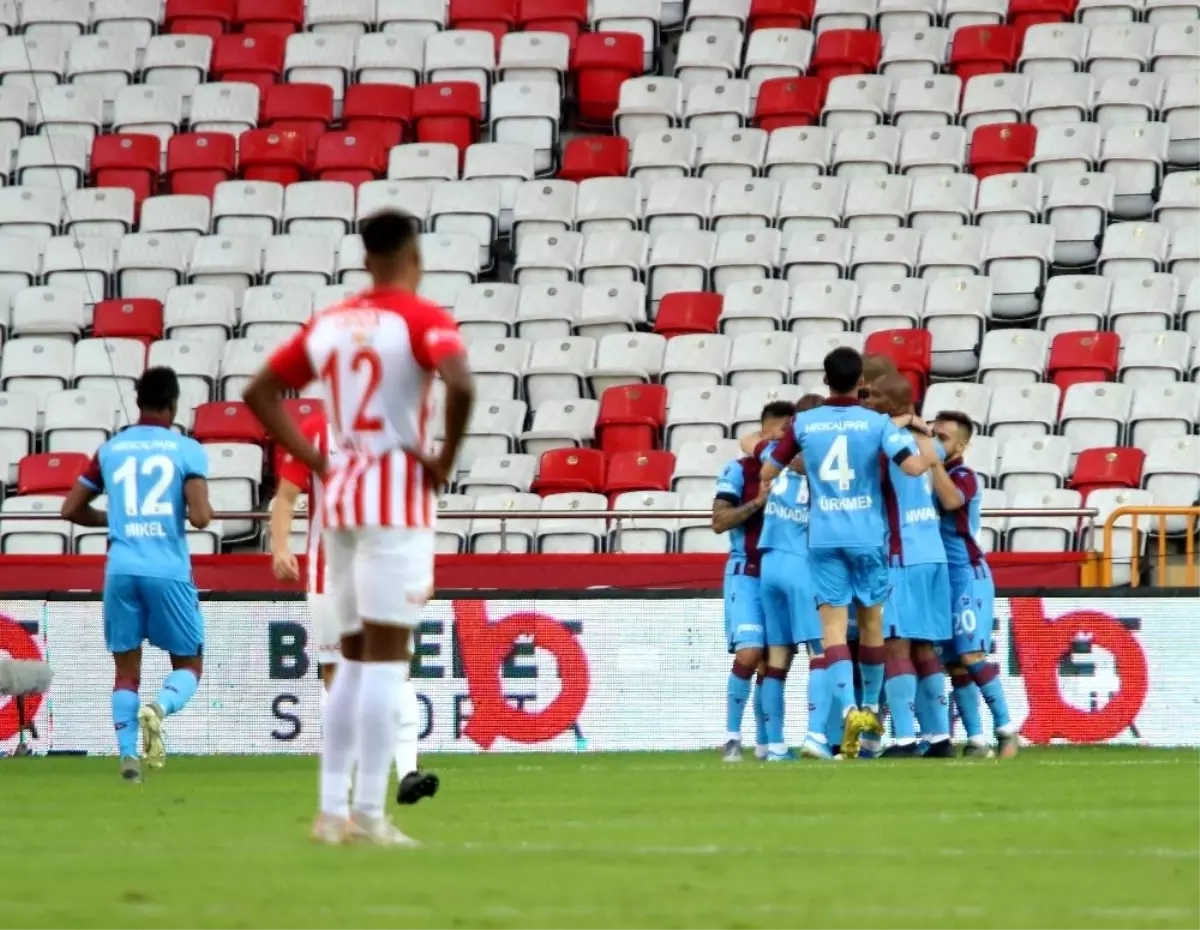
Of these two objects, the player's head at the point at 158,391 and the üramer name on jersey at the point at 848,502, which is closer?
the player's head at the point at 158,391

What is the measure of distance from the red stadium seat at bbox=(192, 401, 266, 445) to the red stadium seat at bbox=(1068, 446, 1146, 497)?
6.56 meters

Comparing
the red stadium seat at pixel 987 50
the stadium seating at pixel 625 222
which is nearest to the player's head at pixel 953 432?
the stadium seating at pixel 625 222

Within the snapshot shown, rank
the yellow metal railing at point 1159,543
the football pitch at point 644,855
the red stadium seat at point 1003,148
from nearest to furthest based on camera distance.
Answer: the football pitch at point 644,855
the yellow metal railing at point 1159,543
the red stadium seat at point 1003,148

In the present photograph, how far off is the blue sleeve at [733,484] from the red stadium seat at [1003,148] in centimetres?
882

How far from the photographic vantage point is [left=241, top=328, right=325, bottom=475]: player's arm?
21.8ft

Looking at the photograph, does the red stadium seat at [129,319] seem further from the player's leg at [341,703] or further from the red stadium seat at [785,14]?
the player's leg at [341,703]

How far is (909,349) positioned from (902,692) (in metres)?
6.39

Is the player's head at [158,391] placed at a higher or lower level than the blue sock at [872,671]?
higher

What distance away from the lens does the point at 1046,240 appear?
19.7m

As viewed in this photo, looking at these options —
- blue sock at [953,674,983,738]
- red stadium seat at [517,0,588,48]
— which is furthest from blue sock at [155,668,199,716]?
red stadium seat at [517,0,588,48]

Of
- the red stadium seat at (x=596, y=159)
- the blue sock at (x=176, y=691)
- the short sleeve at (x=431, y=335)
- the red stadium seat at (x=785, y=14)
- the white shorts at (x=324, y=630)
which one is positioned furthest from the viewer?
the red stadium seat at (x=785, y=14)

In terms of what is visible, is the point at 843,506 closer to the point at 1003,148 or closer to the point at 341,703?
the point at 341,703

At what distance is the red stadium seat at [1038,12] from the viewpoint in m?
22.2

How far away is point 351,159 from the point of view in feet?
72.9
